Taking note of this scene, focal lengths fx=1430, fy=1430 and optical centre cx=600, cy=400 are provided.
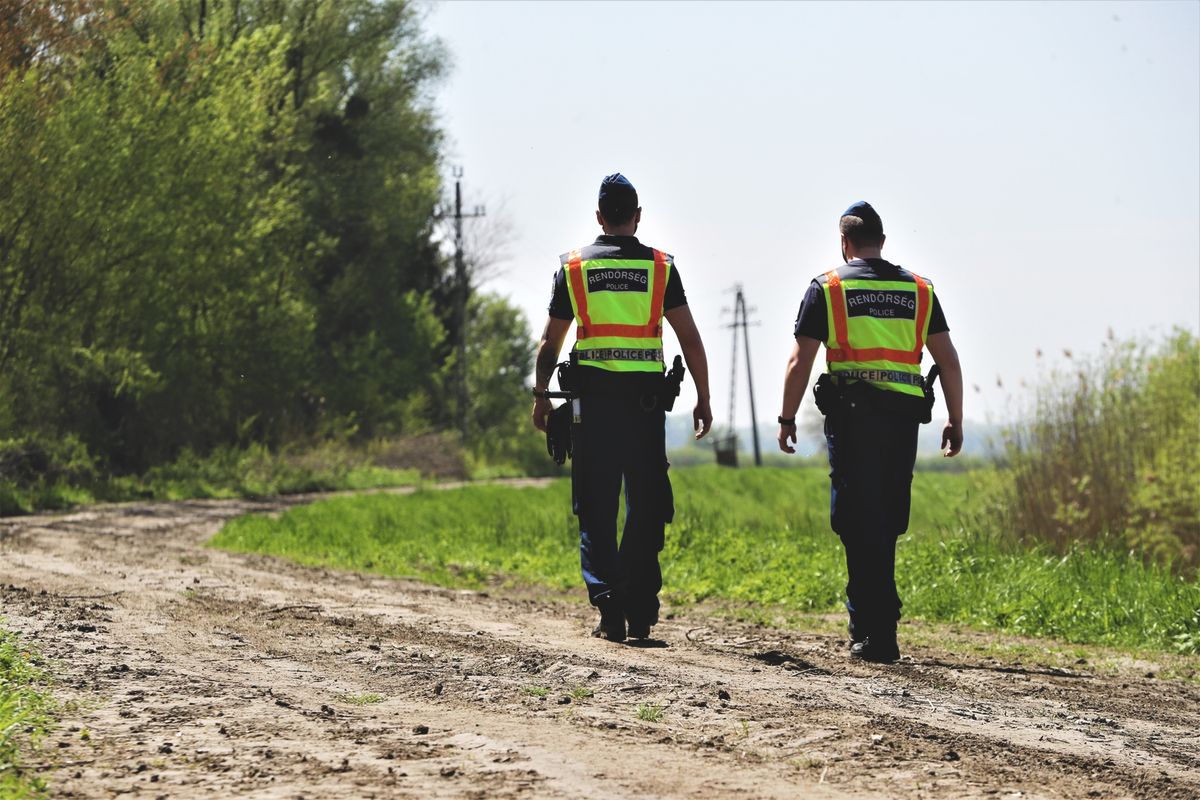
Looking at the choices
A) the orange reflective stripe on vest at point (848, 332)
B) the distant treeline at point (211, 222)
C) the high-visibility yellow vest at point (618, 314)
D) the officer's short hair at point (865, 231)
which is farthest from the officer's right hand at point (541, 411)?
the distant treeline at point (211, 222)

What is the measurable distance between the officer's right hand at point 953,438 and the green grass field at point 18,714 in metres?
4.41

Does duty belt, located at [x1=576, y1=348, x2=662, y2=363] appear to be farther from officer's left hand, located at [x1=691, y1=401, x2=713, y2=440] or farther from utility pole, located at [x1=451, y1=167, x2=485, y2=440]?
utility pole, located at [x1=451, y1=167, x2=485, y2=440]

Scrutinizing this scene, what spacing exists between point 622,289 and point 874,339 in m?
1.28

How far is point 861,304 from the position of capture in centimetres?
711

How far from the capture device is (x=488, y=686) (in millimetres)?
5805

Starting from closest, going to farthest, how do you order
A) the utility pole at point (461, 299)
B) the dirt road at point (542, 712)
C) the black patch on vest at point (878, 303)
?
1. the dirt road at point (542, 712)
2. the black patch on vest at point (878, 303)
3. the utility pole at point (461, 299)

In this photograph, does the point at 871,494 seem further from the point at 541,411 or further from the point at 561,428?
the point at 541,411

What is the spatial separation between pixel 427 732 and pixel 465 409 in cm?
4561

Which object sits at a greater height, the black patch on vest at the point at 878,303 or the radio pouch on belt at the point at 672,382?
the black patch on vest at the point at 878,303

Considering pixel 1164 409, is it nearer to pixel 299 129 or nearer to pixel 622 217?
pixel 622 217

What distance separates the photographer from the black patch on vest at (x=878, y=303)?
711 cm

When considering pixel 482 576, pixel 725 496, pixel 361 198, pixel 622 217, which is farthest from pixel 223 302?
pixel 622 217

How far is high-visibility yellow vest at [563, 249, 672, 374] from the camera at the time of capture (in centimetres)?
718

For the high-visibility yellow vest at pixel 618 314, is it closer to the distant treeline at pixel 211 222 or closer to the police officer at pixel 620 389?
the police officer at pixel 620 389
